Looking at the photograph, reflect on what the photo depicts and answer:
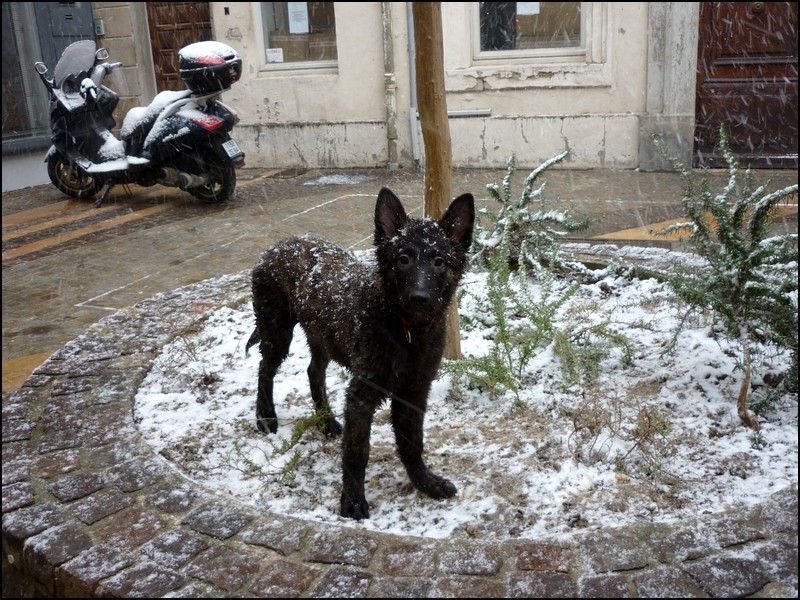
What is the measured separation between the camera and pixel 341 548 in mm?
2803

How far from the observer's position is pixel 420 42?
161 inches

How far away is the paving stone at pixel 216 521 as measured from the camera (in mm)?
2943

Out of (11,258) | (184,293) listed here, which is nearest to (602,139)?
(184,293)

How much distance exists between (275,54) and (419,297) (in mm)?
9544

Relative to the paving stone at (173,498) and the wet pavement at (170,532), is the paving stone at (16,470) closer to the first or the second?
the wet pavement at (170,532)

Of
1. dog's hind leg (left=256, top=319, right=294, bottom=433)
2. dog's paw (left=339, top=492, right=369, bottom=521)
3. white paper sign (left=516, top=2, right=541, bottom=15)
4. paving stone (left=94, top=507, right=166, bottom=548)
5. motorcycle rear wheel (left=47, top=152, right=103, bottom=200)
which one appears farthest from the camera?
white paper sign (left=516, top=2, right=541, bottom=15)

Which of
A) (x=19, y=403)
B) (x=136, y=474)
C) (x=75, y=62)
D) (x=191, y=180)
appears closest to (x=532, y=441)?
(x=136, y=474)

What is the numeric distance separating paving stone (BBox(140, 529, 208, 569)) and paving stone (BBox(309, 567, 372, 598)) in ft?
1.66

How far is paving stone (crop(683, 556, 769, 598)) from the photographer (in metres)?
2.47

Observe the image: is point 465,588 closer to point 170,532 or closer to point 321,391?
point 170,532

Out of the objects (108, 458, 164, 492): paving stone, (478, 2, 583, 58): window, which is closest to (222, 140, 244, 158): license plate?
(478, 2, 583, 58): window

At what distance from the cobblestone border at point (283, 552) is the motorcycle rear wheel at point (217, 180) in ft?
19.3

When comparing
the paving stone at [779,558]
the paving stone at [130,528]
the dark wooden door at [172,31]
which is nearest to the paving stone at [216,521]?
the paving stone at [130,528]

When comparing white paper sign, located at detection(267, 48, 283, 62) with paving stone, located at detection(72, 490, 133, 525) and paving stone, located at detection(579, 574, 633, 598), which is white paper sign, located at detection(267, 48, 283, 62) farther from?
paving stone, located at detection(579, 574, 633, 598)
